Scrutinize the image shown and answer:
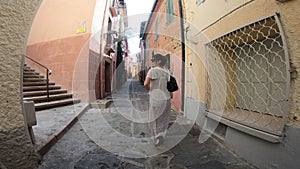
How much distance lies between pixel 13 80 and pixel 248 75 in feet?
11.2

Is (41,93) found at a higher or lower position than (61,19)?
lower

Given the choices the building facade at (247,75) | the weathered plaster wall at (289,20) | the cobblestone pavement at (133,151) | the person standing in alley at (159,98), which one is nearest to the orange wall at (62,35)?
the cobblestone pavement at (133,151)

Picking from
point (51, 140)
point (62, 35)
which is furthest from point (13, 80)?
point (62, 35)

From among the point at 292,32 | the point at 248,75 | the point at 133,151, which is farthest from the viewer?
the point at 248,75

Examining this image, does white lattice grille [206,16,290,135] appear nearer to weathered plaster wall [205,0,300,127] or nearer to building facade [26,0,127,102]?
weathered plaster wall [205,0,300,127]

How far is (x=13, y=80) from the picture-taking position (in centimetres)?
173

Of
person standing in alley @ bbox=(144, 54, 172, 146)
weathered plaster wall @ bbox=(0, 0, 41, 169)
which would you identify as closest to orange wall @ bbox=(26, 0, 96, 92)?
person standing in alley @ bbox=(144, 54, 172, 146)

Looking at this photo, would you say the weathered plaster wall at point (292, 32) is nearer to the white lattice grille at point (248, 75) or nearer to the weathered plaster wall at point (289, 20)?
the weathered plaster wall at point (289, 20)

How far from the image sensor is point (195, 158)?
257cm

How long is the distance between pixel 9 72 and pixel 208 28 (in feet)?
11.5

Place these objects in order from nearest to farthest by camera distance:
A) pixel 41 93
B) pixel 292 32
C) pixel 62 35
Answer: pixel 292 32
pixel 41 93
pixel 62 35

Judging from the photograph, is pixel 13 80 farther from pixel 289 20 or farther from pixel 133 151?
pixel 289 20

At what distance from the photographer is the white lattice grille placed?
263cm

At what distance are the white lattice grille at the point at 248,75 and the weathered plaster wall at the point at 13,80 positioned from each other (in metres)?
2.63
